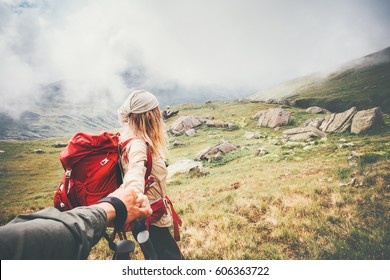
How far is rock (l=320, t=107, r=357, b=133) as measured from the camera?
59.4ft

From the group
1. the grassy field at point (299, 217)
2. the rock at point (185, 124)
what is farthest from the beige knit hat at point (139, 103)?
the rock at point (185, 124)

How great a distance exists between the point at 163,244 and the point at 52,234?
2.18m

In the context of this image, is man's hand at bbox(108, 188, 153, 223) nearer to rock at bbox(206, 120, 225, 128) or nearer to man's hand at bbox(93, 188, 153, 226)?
man's hand at bbox(93, 188, 153, 226)

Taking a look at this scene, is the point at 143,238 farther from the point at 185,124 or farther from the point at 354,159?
the point at 185,124

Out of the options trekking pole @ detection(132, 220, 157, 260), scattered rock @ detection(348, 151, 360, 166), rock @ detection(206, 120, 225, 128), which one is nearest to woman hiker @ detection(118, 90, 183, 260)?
trekking pole @ detection(132, 220, 157, 260)

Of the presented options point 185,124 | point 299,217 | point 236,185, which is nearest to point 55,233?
point 299,217

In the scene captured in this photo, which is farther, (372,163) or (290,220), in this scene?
(372,163)

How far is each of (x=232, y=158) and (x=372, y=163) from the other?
32.9 ft

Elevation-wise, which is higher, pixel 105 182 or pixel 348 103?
pixel 105 182

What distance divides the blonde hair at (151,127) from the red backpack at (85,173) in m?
0.52

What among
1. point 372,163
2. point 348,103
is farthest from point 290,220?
point 348,103

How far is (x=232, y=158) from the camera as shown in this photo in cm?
1764

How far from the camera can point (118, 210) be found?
171cm
